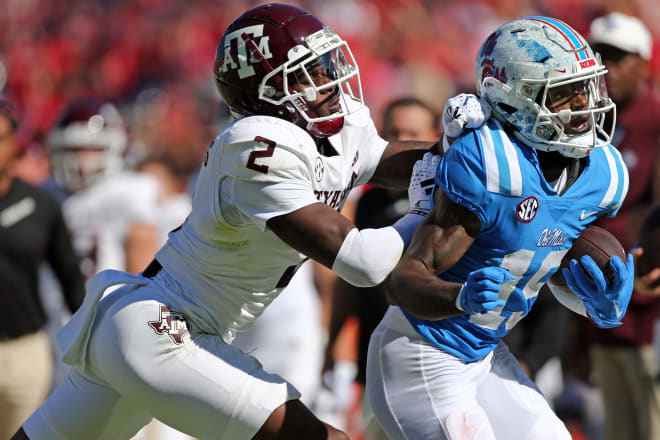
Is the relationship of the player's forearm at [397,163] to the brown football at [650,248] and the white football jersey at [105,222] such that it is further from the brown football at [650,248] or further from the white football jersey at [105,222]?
the white football jersey at [105,222]

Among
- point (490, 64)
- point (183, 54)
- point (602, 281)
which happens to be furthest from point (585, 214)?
point (183, 54)

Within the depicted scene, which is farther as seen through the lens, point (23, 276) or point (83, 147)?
point (83, 147)

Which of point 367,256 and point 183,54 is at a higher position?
point 367,256

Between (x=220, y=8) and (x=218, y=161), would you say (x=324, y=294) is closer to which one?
(x=218, y=161)

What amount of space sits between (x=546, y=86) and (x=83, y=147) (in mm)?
3349

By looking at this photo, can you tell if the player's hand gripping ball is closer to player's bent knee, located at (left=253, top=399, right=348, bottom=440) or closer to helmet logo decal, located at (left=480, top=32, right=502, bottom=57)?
helmet logo decal, located at (left=480, top=32, right=502, bottom=57)

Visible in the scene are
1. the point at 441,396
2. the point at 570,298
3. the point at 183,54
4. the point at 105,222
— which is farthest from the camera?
the point at 183,54

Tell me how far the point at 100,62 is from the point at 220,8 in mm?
1721

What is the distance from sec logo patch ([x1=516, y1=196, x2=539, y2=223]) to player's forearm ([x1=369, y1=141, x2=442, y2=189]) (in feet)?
1.84

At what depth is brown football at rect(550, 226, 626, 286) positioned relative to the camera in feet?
8.77

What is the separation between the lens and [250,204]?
8.22 ft

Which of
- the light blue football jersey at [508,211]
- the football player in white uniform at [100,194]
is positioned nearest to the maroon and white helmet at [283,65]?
the light blue football jersey at [508,211]

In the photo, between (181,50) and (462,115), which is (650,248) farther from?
(181,50)

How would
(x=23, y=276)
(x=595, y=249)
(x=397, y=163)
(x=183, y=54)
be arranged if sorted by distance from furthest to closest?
(x=183, y=54)
(x=23, y=276)
(x=397, y=163)
(x=595, y=249)
